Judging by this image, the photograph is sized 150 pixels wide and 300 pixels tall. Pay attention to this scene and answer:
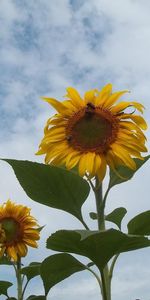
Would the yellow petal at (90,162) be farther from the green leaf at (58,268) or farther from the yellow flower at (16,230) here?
the yellow flower at (16,230)

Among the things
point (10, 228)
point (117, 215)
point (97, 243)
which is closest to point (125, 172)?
point (97, 243)

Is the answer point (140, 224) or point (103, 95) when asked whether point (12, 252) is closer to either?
point (103, 95)

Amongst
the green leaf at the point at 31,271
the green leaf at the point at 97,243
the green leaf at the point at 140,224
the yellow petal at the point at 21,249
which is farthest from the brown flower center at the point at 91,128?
the yellow petal at the point at 21,249

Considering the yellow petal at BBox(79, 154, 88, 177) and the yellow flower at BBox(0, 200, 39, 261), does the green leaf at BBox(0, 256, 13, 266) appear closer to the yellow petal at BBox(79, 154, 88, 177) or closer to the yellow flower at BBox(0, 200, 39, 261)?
the yellow flower at BBox(0, 200, 39, 261)

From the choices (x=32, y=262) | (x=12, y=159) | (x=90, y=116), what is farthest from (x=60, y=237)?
(x=32, y=262)

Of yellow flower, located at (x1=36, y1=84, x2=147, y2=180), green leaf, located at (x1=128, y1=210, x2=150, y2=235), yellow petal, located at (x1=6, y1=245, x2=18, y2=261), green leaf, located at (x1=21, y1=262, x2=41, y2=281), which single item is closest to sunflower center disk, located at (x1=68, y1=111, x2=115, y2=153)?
yellow flower, located at (x1=36, y1=84, x2=147, y2=180)
